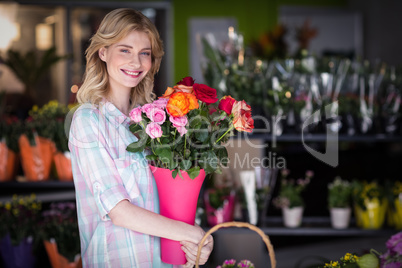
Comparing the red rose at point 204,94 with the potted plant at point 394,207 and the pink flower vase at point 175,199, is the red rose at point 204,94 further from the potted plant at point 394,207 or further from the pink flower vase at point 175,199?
the potted plant at point 394,207

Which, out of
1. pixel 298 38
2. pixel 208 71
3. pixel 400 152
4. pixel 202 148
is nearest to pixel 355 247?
pixel 400 152

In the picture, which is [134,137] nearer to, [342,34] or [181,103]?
[181,103]

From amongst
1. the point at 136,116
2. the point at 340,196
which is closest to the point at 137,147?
the point at 136,116

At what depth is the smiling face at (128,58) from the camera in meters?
1.44

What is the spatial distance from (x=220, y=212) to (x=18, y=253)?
1.19m

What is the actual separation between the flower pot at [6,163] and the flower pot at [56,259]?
47 cm

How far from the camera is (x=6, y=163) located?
8.62ft

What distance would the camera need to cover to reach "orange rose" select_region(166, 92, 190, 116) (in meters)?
1.23


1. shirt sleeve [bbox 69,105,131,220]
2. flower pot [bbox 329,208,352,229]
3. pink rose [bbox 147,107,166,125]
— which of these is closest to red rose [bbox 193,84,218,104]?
pink rose [bbox 147,107,166,125]

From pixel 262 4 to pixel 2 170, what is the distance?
14.4ft

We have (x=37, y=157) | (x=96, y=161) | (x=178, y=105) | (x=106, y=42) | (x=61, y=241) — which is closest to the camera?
(x=178, y=105)

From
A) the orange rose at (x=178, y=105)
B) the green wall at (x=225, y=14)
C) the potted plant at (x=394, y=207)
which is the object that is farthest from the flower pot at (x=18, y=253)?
the green wall at (x=225, y=14)

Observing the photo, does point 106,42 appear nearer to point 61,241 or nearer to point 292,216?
point 61,241

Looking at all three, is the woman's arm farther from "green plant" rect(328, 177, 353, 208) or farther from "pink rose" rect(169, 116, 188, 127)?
"green plant" rect(328, 177, 353, 208)
